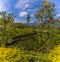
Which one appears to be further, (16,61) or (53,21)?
(53,21)

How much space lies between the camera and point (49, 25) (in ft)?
156

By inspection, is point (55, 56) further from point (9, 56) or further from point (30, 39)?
point (30, 39)

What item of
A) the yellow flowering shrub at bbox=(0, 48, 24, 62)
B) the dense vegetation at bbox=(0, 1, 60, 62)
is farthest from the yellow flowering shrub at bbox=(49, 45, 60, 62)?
the yellow flowering shrub at bbox=(0, 48, 24, 62)

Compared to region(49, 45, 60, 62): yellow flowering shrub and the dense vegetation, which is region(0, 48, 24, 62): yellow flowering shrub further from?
region(49, 45, 60, 62): yellow flowering shrub

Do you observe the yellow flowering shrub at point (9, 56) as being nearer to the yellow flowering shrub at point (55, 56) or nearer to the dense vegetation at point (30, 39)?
the dense vegetation at point (30, 39)

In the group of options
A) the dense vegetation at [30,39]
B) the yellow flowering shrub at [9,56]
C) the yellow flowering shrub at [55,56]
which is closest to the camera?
the yellow flowering shrub at [55,56]

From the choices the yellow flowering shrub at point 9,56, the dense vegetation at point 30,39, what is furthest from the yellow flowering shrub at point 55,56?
the yellow flowering shrub at point 9,56

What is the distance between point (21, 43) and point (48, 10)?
1518cm

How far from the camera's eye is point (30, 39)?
62.0 meters

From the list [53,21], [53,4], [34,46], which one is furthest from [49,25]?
[34,46]

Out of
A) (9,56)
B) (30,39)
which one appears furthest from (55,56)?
(30,39)

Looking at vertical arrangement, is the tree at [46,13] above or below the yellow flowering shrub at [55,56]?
above

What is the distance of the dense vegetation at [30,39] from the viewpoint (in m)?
37.6

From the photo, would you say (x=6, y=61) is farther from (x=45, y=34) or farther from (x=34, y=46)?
(x=34, y=46)
